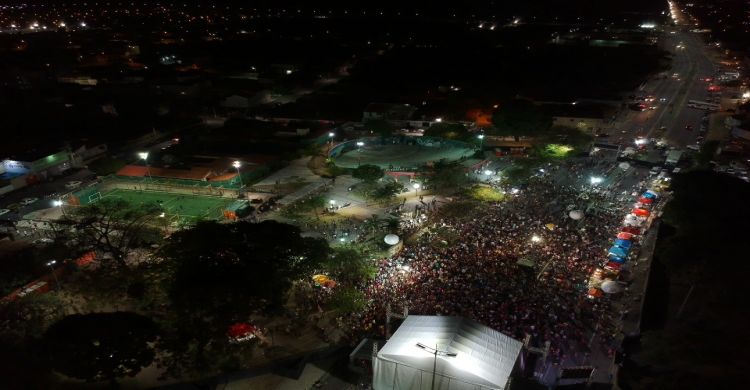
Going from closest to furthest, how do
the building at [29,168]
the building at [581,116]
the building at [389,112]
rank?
1. the building at [29,168]
2. the building at [581,116]
3. the building at [389,112]

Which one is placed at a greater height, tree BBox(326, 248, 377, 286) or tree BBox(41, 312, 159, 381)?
tree BBox(41, 312, 159, 381)

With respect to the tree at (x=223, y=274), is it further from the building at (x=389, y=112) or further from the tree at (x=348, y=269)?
the building at (x=389, y=112)

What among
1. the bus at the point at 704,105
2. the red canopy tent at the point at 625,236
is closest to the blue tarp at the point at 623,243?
the red canopy tent at the point at 625,236

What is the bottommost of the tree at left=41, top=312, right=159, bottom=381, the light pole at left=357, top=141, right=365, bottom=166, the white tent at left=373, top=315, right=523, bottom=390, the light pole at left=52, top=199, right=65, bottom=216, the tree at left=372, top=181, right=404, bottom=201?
the light pole at left=357, top=141, right=365, bottom=166

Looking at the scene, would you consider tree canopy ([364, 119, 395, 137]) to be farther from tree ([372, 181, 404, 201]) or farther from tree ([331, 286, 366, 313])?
tree ([331, 286, 366, 313])

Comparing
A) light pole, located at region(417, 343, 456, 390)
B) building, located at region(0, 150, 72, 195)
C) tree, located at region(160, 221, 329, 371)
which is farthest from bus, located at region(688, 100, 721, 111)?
building, located at region(0, 150, 72, 195)

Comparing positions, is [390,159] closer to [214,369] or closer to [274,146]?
[274,146]

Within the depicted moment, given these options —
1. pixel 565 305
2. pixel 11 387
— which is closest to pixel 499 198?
pixel 565 305

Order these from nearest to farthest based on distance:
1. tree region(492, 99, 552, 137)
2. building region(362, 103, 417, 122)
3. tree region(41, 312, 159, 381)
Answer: tree region(41, 312, 159, 381) < tree region(492, 99, 552, 137) < building region(362, 103, 417, 122)
